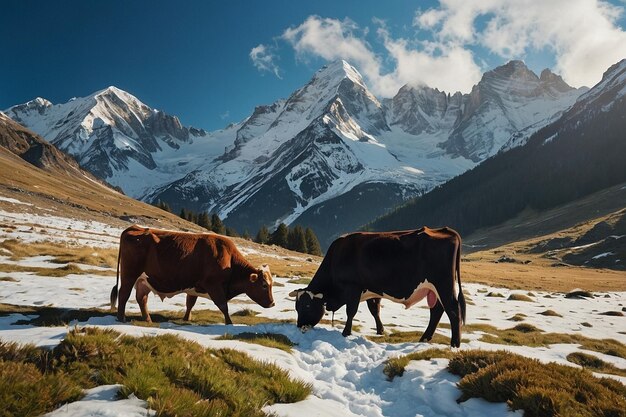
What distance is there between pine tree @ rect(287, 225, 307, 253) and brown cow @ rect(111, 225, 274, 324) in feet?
335

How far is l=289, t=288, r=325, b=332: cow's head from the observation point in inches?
572

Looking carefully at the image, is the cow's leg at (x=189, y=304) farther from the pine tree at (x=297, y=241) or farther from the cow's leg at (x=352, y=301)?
the pine tree at (x=297, y=241)

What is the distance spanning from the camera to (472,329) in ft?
64.0

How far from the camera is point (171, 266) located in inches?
553

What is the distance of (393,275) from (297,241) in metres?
106

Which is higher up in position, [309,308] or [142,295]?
[142,295]

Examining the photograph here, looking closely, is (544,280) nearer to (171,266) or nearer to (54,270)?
(54,270)

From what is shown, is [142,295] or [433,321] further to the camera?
[142,295]

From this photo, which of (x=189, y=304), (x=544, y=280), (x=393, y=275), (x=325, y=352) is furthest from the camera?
(x=544, y=280)

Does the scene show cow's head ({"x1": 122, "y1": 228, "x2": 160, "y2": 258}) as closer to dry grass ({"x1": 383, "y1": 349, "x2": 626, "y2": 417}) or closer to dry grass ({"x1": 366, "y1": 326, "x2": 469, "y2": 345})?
dry grass ({"x1": 366, "y1": 326, "x2": 469, "y2": 345})

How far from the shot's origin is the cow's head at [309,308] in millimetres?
14539

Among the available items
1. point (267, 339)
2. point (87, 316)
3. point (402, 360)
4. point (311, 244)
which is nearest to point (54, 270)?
point (87, 316)

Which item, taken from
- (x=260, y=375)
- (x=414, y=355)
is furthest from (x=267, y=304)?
(x=260, y=375)

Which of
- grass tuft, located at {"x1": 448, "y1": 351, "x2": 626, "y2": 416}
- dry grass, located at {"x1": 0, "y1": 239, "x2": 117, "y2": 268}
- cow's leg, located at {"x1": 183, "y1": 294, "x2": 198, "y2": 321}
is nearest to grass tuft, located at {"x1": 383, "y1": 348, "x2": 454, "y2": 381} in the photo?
grass tuft, located at {"x1": 448, "y1": 351, "x2": 626, "y2": 416}
